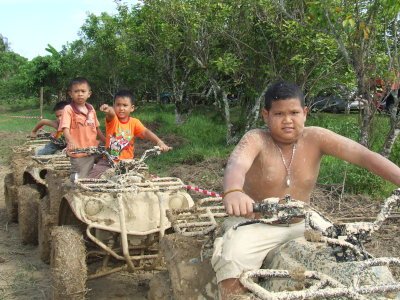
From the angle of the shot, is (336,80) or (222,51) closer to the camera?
(336,80)

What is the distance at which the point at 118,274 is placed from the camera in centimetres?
534

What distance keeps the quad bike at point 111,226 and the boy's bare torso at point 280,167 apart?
1.51 metres

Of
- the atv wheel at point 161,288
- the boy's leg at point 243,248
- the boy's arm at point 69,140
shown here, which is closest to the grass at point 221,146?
the boy's arm at point 69,140

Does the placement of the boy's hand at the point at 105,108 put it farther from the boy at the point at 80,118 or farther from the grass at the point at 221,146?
the grass at the point at 221,146

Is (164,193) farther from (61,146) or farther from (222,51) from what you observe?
(222,51)

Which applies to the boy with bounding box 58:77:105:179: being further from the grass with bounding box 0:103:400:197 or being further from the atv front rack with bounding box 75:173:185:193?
the grass with bounding box 0:103:400:197

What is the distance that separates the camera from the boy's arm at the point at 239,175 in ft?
8.10

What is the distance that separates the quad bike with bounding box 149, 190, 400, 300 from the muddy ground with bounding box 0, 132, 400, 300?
188 cm

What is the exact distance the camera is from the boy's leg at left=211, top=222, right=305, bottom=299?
2455 millimetres

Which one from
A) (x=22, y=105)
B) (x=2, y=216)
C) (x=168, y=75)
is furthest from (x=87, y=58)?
(x=2, y=216)

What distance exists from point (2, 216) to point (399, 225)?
5.65 metres

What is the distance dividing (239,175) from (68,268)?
1876 millimetres

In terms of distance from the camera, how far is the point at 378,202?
284 inches

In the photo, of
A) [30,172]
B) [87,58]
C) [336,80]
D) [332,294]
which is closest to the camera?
[332,294]
